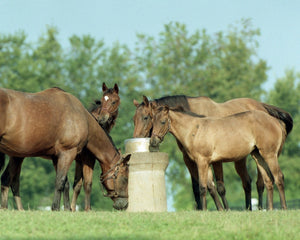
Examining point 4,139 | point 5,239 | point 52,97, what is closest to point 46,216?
point 5,239

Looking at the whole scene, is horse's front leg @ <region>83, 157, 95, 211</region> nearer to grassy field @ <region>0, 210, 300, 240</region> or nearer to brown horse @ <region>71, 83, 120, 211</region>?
brown horse @ <region>71, 83, 120, 211</region>

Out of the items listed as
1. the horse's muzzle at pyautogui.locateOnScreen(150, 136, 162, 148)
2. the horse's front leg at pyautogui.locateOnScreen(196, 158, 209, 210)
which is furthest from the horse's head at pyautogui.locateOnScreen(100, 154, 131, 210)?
the horse's front leg at pyautogui.locateOnScreen(196, 158, 209, 210)

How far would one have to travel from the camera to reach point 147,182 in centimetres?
1219

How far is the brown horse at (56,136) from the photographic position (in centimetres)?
1098

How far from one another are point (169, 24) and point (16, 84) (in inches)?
532

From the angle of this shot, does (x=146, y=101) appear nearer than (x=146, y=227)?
No

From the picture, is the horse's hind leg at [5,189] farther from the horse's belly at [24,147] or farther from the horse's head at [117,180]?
the horse's head at [117,180]

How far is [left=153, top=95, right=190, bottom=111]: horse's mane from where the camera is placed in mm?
13773

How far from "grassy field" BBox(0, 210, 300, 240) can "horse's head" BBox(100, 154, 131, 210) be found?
10.4ft

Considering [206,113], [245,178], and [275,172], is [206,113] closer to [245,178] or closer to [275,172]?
[245,178]

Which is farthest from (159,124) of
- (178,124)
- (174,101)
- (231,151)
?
(231,151)

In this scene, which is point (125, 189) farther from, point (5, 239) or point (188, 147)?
point (5, 239)

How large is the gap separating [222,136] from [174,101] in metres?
1.86

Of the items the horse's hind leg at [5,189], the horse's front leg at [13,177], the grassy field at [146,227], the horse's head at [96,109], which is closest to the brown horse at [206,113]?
the horse's head at [96,109]
